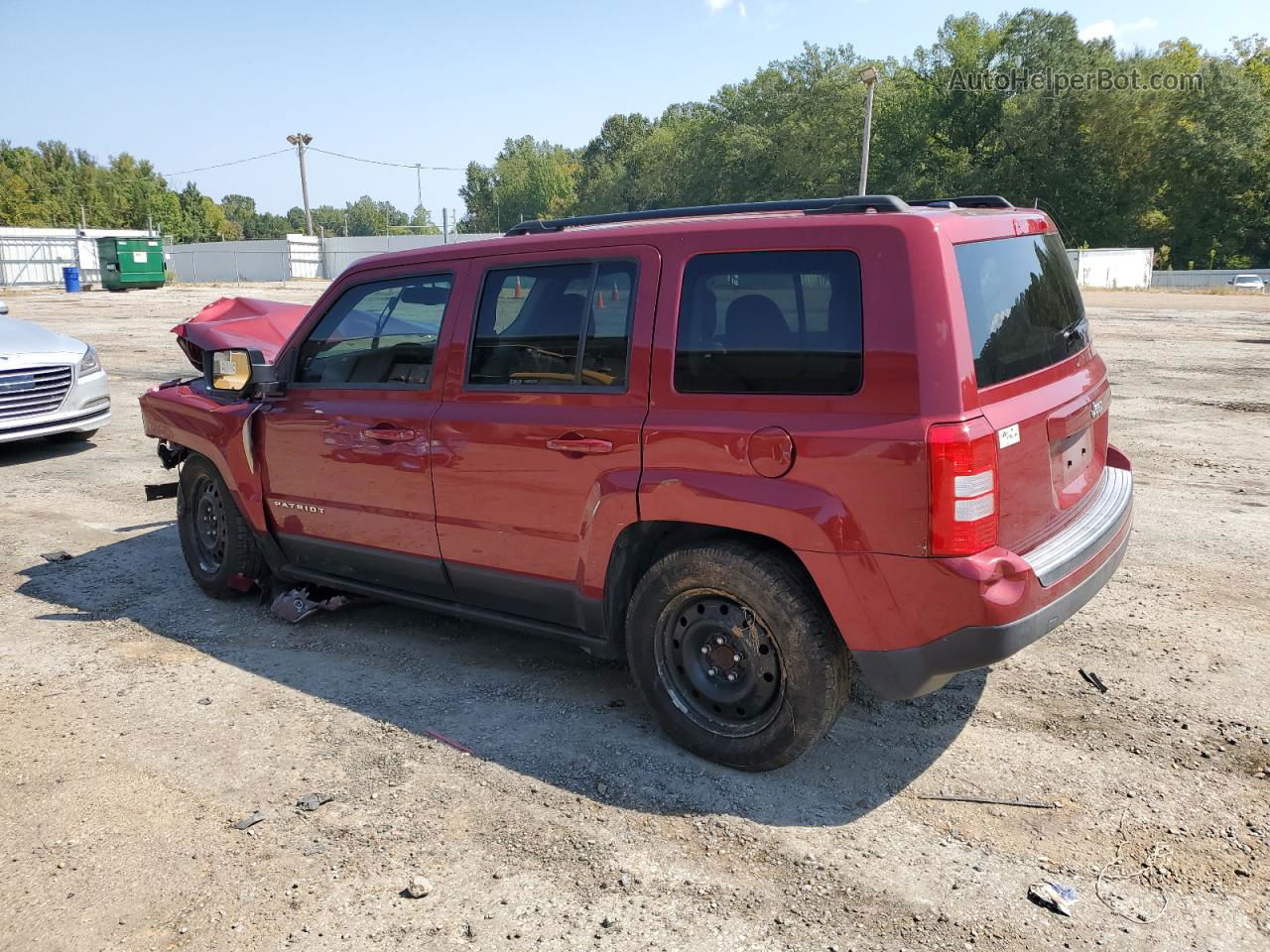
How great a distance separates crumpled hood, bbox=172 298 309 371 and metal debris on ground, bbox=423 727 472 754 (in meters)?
3.28

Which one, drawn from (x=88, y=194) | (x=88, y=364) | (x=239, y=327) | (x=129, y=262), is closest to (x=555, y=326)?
(x=239, y=327)

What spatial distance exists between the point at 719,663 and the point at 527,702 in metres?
1.00

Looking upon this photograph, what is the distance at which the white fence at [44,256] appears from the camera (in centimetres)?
4891

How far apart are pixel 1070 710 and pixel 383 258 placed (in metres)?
3.56

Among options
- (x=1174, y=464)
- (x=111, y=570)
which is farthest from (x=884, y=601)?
(x=1174, y=464)

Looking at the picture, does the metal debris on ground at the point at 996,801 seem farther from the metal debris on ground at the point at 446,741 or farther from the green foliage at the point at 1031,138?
the green foliage at the point at 1031,138

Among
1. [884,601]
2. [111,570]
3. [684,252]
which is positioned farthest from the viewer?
[111,570]

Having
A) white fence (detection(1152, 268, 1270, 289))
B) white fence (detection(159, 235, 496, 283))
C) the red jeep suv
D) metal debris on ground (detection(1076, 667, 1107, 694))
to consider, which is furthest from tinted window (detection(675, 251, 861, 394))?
white fence (detection(159, 235, 496, 283))

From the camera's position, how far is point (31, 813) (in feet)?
11.0

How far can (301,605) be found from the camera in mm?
5090

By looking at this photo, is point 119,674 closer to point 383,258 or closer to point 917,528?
point 383,258

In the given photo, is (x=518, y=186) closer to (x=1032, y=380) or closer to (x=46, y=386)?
(x=46, y=386)

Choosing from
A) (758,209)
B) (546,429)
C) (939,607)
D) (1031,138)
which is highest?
(1031,138)

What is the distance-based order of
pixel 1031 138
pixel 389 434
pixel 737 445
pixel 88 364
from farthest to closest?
pixel 1031 138 < pixel 88 364 < pixel 389 434 < pixel 737 445
